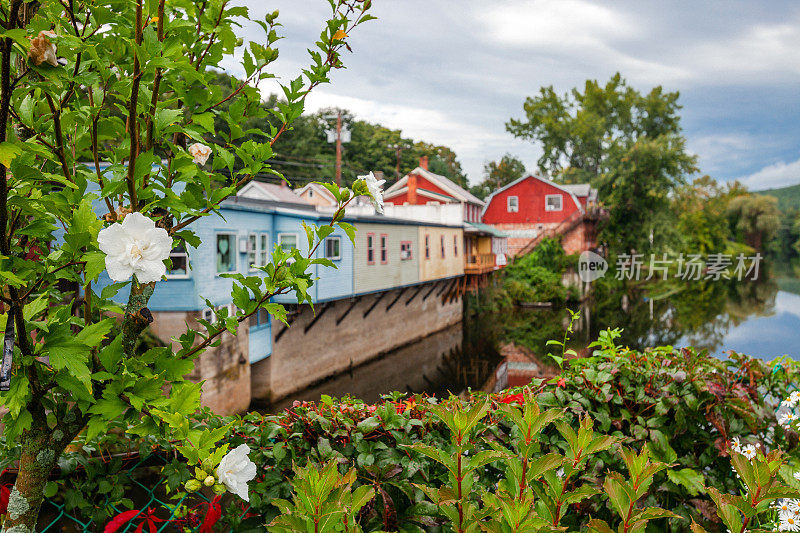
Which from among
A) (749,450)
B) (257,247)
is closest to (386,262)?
(257,247)

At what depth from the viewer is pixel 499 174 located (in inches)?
2344

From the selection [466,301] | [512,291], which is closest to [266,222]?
[466,301]

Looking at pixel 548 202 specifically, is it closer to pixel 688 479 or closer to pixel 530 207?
pixel 530 207

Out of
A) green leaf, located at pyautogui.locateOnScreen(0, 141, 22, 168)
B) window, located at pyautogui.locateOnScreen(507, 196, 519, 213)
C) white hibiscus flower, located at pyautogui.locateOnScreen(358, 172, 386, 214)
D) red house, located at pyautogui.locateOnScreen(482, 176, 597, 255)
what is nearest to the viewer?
green leaf, located at pyautogui.locateOnScreen(0, 141, 22, 168)

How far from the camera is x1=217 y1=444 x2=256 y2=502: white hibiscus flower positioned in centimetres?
137

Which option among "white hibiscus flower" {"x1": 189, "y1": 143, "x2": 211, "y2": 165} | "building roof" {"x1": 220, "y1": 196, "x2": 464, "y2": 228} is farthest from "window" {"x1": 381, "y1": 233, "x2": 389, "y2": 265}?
"white hibiscus flower" {"x1": 189, "y1": 143, "x2": 211, "y2": 165}

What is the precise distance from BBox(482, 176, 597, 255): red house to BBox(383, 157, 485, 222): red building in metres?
2.35

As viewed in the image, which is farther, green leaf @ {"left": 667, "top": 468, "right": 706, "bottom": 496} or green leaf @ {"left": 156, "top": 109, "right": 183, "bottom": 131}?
green leaf @ {"left": 667, "top": 468, "right": 706, "bottom": 496}

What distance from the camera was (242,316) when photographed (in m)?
1.81

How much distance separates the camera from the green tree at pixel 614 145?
1576 inches

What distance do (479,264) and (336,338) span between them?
1481 centimetres

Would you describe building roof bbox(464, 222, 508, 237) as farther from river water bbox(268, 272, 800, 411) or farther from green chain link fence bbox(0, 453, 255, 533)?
green chain link fence bbox(0, 453, 255, 533)

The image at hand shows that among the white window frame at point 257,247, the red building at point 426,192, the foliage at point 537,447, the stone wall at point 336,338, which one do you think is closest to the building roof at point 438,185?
the red building at point 426,192

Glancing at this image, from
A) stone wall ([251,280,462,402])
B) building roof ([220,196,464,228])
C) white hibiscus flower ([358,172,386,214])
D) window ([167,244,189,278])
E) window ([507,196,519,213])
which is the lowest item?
stone wall ([251,280,462,402])
